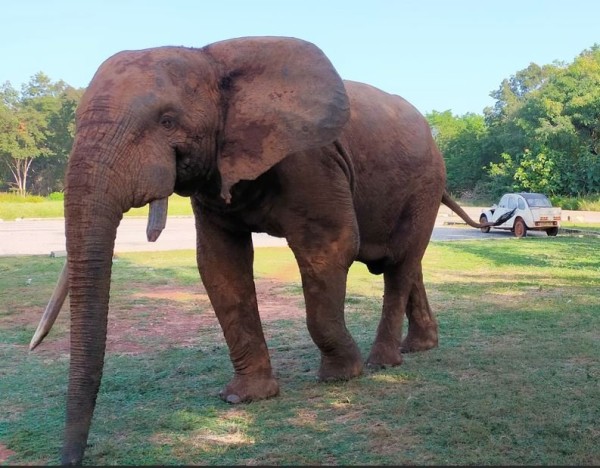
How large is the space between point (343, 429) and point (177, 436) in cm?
98

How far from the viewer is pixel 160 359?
6477 mm

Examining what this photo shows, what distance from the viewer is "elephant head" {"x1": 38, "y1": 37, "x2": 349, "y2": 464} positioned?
3.47 meters

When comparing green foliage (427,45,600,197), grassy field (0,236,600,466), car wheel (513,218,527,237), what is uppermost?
green foliage (427,45,600,197)

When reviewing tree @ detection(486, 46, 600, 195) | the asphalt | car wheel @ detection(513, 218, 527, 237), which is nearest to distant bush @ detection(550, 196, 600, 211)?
tree @ detection(486, 46, 600, 195)

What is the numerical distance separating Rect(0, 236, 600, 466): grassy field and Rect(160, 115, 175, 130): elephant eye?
1774 mm

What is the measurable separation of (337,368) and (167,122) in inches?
94.2

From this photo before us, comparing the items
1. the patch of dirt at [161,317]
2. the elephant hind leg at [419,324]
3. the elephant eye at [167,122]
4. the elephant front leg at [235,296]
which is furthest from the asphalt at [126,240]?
the elephant eye at [167,122]

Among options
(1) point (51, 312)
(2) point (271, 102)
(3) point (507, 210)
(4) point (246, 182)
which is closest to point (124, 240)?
(3) point (507, 210)

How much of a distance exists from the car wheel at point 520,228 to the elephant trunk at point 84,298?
73.0 feet

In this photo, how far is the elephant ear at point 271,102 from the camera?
14.4 feet

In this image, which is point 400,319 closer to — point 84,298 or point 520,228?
point 84,298

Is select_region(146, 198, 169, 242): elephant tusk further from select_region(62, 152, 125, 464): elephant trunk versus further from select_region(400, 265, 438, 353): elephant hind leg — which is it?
select_region(400, 265, 438, 353): elephant hind leg

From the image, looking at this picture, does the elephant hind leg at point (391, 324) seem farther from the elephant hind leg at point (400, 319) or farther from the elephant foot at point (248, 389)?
the elephant foot at point (248, 389)

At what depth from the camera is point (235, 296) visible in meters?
5.23
